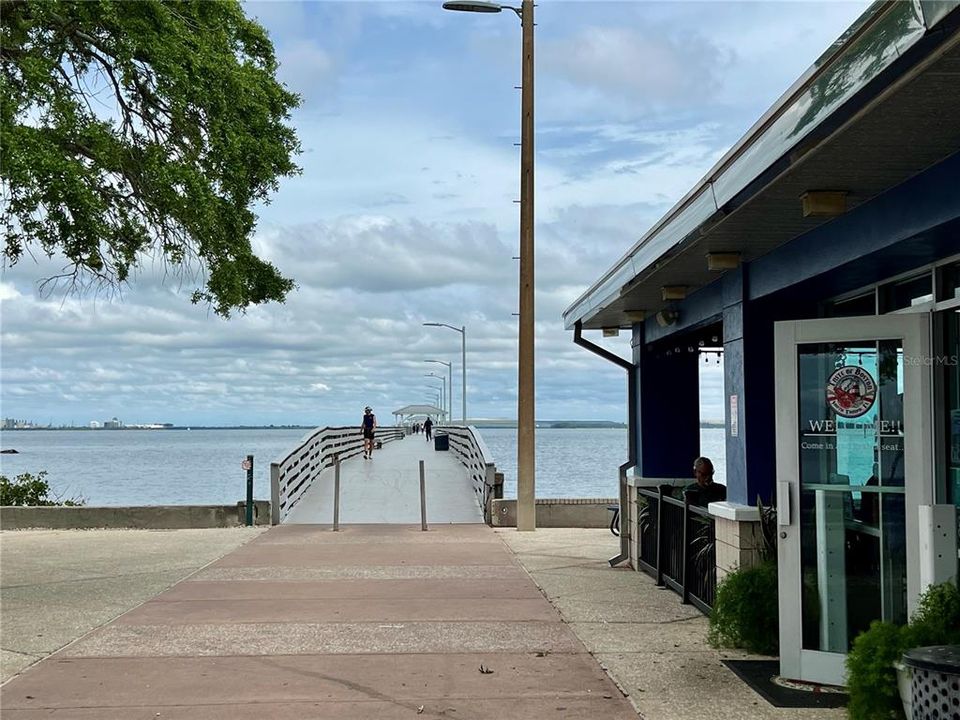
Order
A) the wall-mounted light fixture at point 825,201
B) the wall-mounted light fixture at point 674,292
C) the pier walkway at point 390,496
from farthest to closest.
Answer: the pier walkway at point 390,496, the wall-mounted light fixture at point 674,292, the wall-mounted light fixture at point 825,201

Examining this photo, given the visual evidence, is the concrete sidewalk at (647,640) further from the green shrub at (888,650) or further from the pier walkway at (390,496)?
the pier walkway at (390,496)

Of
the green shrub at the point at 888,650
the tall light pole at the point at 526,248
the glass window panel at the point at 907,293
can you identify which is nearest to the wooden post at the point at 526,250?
the tall light pole at the point at 526,248

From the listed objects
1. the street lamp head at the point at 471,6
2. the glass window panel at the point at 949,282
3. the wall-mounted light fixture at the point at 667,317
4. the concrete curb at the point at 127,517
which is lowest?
the concrete curb at the point at 127,517

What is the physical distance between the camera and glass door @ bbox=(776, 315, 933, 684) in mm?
7258

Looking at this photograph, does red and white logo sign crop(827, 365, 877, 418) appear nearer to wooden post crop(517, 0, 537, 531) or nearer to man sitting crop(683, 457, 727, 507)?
man sitting crop(683, 457, 727, 507)

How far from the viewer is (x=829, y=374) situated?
24.8ft

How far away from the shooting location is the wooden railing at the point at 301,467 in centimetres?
1962

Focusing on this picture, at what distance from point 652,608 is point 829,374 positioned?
413 cm

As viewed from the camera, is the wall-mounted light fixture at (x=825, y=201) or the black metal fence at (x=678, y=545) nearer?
the wall-mounted light fixture at (x=825, y=201)

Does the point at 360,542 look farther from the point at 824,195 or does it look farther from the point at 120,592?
the point at 824,195

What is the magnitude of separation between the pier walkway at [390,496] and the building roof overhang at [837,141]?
39.4ft

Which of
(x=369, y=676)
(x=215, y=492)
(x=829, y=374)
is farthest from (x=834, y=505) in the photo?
(x=215, y=492)

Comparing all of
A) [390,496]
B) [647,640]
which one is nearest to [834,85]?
[647,640]

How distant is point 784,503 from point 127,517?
1414 cm
